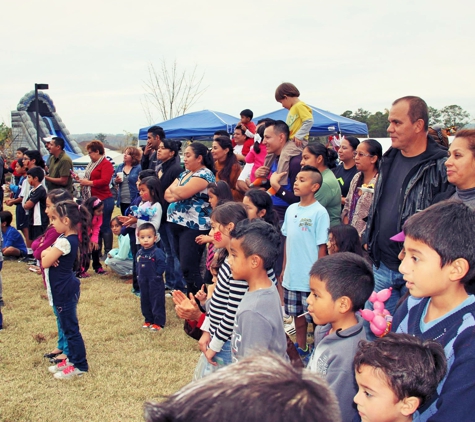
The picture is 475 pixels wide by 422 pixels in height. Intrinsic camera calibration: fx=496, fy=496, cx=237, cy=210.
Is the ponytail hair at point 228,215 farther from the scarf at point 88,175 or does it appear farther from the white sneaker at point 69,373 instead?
the scarf at point 88,175

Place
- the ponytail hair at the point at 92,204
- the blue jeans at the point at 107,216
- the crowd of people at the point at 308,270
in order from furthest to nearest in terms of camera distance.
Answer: the blue jeans at the point at 107,216 → the ponytail hair at the point at 92,204 → the crowd of people at the point at 308,270

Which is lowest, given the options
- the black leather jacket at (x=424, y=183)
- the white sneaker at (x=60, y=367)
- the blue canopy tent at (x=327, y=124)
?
the white sneaker at (x=60, y=367)

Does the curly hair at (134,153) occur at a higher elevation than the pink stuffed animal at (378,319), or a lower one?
higher

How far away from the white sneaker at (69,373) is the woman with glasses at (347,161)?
327 centimetres

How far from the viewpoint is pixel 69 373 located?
396 cm

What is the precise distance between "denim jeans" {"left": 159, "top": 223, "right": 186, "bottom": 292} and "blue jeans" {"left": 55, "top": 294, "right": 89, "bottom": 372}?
215cm

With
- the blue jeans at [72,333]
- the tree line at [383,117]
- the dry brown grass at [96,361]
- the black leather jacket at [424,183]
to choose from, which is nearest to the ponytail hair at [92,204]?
the dry brown grass at [96,361]

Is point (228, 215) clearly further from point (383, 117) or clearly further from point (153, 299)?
point (383, 117)

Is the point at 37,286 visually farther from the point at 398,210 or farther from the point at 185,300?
the point at 398,210

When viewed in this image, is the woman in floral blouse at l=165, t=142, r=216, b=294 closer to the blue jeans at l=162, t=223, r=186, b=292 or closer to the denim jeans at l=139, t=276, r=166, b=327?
the denim jeans at l=139, t=276, r=166, b=327

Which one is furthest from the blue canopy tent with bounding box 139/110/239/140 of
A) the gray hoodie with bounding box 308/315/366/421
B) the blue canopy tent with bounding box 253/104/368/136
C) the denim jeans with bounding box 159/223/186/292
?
the gray hoodie with bounding box 308/315/366/421

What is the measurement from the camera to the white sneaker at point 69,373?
3.93 m

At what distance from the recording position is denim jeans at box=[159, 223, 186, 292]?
20.1 ft

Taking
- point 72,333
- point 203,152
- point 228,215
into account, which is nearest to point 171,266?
point 203,152
